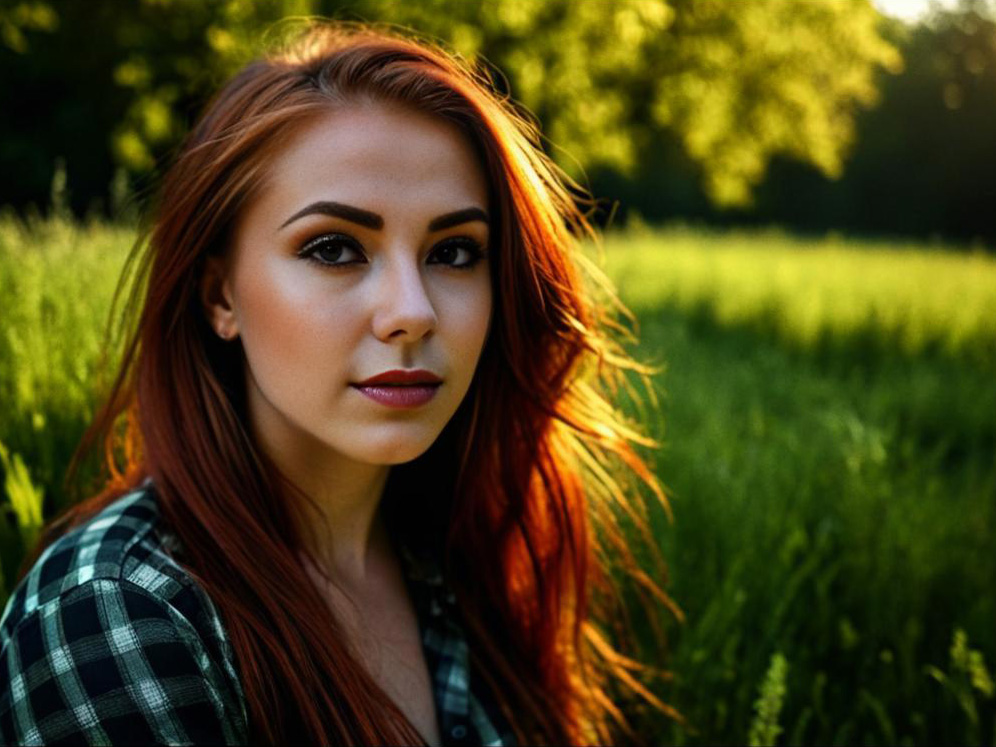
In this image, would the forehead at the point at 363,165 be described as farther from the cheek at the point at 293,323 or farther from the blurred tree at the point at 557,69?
the blurred tree at the point at 557,69

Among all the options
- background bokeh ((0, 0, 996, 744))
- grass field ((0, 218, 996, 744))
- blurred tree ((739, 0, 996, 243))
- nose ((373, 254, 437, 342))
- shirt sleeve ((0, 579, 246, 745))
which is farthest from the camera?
blurred tree ((739, 0, 996, 243))

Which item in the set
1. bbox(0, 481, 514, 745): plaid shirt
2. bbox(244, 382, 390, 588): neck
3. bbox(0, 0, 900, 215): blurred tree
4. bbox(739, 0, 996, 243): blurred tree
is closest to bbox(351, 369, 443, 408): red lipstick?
bbox(244, 382, 390, 588): neck

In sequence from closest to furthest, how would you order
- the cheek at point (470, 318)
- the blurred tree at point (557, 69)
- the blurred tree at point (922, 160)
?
the cheek at point (470, 318), the blurred tree at point (557, 69), the blurred tree at point (922, 160)

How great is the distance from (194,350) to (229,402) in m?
0.12

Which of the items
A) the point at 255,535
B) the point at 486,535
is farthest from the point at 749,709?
the point at 255,535

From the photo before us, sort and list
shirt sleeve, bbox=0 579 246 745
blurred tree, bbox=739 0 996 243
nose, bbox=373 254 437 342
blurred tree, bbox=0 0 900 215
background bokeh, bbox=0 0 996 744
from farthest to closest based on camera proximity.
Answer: blurred tree, bbox=739 0 996 243
blurred tree, bbox=0 0 900 215
background bokeh, bbox=0 0 996 744
nose, bbox=373 254 437 342
shirt sleeve, bbox=0 579 246 745

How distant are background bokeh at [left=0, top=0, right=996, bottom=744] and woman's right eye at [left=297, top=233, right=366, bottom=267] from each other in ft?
2.48

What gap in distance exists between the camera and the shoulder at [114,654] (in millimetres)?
1142

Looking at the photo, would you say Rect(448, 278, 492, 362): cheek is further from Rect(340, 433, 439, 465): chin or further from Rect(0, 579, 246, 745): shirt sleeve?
Rect(0, 579, 246, 745): shirt sleeve

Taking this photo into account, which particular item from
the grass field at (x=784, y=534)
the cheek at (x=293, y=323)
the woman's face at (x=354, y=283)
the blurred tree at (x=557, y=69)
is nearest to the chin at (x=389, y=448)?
the woman's face at (x=354, y=283)

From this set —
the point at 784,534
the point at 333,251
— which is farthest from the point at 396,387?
the point at 784,534

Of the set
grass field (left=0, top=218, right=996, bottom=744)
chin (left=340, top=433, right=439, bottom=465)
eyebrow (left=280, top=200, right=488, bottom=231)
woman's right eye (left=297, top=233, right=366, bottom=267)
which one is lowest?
grass field (left=0, top=218, right=996, bottom=744)

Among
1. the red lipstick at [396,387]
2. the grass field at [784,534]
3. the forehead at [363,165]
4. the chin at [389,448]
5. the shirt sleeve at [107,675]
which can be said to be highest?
the forehead at [363,165]

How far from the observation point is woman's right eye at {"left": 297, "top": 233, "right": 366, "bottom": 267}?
4.82 feet
